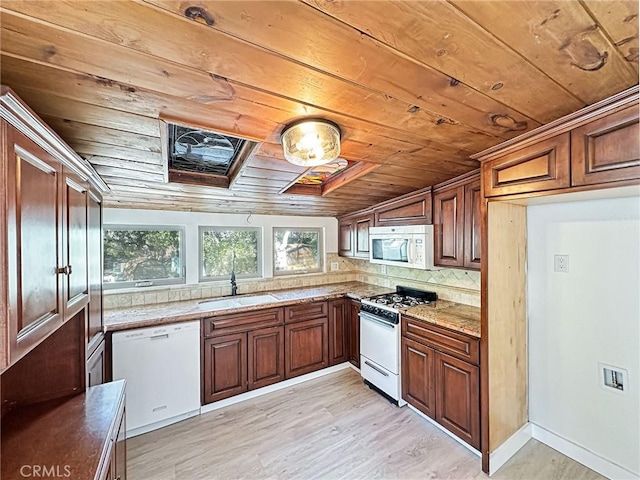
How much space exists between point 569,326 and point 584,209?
843 mm

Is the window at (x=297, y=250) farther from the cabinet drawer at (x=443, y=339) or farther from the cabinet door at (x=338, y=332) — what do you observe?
the cabinet drawer at (x=443, y=339)

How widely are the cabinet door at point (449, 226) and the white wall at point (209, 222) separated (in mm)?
1659

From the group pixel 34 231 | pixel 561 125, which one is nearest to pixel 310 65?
pixel 34 231

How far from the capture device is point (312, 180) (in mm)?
2670

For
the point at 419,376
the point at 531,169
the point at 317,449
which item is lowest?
the point at 317,449

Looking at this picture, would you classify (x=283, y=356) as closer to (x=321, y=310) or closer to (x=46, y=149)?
(x=321, y=310)

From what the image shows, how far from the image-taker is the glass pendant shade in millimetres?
1369

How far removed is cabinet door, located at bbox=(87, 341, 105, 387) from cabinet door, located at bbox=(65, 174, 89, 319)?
17.6 inches

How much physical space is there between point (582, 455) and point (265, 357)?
261 centimetres

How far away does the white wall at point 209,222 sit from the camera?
2.76 meters

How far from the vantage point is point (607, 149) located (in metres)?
1.32

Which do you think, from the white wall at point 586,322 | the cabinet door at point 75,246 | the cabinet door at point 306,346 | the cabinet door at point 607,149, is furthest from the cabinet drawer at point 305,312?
the cabinet door at point 607,149

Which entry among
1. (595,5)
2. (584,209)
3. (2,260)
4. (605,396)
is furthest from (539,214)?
(2,260)

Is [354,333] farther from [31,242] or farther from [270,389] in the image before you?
[31,242]
